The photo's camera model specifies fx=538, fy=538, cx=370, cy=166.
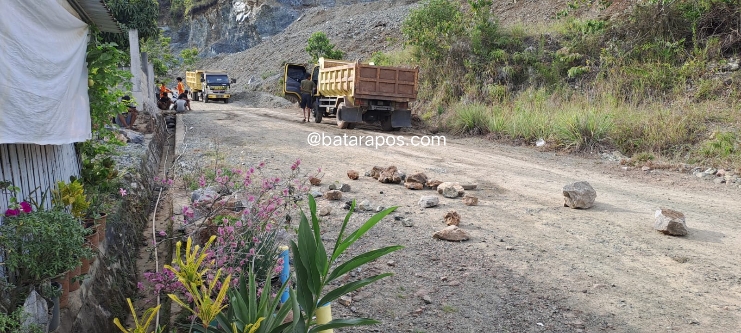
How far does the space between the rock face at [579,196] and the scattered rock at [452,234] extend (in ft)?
5.80

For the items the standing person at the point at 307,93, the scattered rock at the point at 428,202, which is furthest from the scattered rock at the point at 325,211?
the standing person at the point at 307,93

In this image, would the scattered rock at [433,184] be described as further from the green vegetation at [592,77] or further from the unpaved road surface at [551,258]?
the green vegetation at [592,77]

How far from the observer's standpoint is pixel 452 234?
4.98 metres

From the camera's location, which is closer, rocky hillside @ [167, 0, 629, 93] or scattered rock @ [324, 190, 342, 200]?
scattered rock @ [324, 190, 342, 200]

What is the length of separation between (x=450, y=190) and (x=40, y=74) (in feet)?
14.9

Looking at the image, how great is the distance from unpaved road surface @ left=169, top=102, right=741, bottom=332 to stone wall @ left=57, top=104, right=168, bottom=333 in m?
1.56

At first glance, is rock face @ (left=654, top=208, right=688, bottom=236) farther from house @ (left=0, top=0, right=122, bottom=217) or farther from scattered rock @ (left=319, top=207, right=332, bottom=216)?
house @ (left=0, top=0, right=122, bottom=217)

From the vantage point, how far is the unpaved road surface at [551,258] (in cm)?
356

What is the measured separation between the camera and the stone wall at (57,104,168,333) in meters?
3.26

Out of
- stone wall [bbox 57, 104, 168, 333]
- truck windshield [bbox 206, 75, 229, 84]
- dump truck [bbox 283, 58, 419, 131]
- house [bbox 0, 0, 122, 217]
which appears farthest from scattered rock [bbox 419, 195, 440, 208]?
truck windshield [bbox 206, 75, 229, 84]

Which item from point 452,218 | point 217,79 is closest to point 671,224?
point 452,218

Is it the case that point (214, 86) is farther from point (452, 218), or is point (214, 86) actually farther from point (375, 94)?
point (452, 218)

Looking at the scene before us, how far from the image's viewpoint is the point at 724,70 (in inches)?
496

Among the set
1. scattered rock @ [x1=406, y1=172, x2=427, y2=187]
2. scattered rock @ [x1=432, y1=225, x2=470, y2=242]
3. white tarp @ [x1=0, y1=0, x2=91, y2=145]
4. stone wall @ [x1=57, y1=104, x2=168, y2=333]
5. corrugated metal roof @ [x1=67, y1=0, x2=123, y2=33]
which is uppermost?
corrugated metal roof @ [x1=67, y1=0, x2=123, y2=33]
